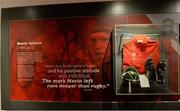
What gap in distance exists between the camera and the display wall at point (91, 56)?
12.7 ft

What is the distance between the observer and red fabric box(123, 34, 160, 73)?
3.85m

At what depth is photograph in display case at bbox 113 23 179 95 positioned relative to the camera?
12.6 ft

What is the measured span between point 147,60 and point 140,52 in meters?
0.17

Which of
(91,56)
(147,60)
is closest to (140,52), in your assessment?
(147,60)

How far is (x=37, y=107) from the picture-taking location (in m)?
4.21

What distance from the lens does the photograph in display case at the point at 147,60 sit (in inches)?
151

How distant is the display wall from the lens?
388 centimetres

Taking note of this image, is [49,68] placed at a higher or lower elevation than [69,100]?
higher

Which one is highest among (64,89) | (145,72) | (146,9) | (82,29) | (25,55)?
(146,9)

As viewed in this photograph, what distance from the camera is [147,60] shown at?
3854 millimetres

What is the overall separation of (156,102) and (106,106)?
32.0 inches

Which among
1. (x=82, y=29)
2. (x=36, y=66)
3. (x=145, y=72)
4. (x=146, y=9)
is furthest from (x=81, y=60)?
(x=146, y=9)

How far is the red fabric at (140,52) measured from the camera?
385cm

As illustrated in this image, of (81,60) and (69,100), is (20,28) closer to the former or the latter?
(81,60)
